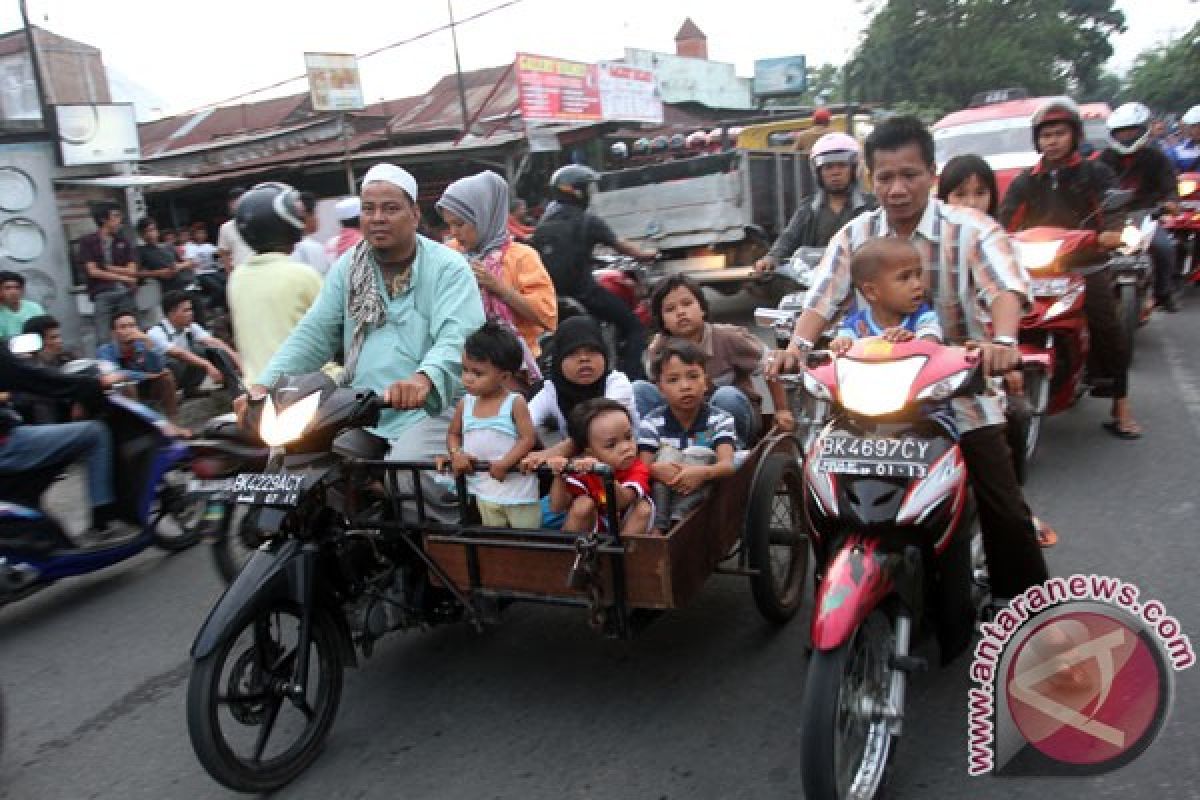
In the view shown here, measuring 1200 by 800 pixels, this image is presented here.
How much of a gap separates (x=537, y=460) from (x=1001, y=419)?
141cm

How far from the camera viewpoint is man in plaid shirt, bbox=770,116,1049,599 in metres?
2.90

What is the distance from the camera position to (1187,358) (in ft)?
23.7

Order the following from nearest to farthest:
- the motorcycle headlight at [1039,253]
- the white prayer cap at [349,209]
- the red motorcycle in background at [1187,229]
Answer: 1. the motorcycle headlight at [1039,253]
2. the white prayer cap at [349,209]
3. the red motorcycle in background at [1187,229]

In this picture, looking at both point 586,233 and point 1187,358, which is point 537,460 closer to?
point 586,233

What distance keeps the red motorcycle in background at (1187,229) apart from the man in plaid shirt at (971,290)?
22.1 feet

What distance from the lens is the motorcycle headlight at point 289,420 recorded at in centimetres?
284

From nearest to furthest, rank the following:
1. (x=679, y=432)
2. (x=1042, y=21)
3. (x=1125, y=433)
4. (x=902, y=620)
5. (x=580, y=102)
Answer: (x=902, y=620) → (x=679, y=432) → (x=1125, y=433) → (x=580, y=102) → (x=1042, y=21)

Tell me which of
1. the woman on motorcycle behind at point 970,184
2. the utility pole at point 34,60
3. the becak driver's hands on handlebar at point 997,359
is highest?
the utility pole at point 34,60

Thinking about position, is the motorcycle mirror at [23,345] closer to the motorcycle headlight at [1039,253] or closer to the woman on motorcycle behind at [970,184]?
the woman on motorcycle behind at [970,184]

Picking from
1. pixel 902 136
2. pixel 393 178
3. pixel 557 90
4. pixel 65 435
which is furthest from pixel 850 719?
pixel 557 90

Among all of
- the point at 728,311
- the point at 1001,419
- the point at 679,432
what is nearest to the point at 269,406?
the point at 679,432

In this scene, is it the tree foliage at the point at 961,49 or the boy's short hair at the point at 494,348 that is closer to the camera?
the boy's short hair at the point at 494,348

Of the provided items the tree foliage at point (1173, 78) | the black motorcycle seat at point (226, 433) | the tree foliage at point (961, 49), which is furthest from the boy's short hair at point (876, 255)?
the tree foliage at point (961, 49)

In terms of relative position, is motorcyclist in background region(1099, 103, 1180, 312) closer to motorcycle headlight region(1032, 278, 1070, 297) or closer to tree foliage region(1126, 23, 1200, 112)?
motorcycle headlight region(1032, 278, 1070, 297)
